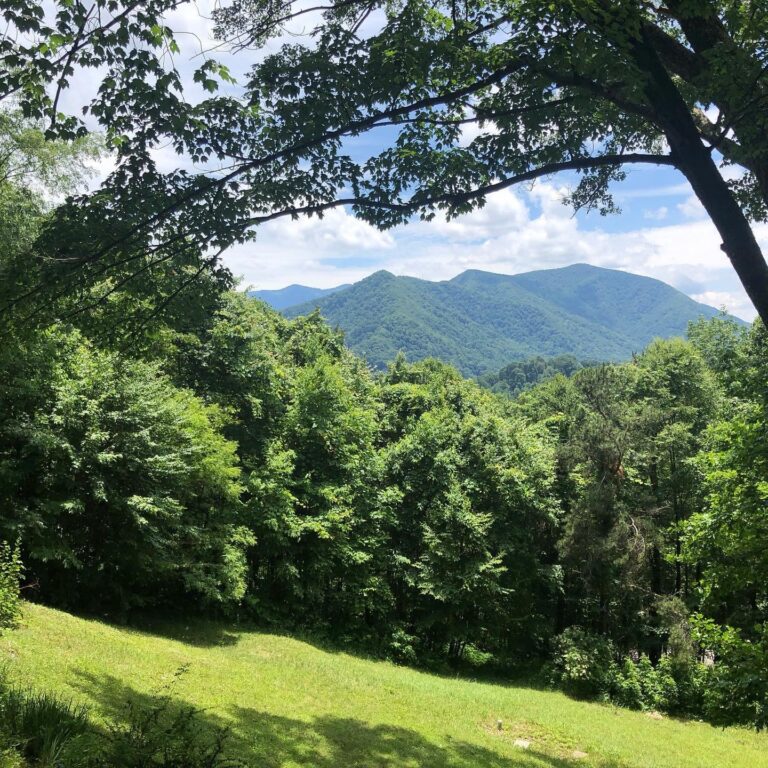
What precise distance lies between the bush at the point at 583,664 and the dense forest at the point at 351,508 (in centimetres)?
10

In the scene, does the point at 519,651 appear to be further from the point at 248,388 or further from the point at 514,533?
the point at 248,388

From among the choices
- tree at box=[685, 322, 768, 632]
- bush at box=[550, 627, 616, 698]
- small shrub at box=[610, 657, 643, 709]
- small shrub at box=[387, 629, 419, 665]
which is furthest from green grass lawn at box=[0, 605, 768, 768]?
tree at box=[685, 322, 768, 632]

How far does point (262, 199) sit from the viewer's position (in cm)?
616

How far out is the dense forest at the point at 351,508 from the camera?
16500 millimetres

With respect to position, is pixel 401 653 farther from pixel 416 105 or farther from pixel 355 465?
pixel 416 105

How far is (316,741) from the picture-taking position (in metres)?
9.62

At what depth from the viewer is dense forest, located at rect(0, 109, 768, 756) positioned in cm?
1650

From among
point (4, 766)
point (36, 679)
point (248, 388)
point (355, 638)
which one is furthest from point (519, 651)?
point (4, 766)

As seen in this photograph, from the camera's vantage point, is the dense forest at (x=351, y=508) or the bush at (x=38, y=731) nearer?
the bush at (x=38, y=731)

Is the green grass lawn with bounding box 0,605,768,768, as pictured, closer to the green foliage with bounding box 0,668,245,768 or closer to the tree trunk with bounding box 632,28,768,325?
the green foliage with bounding box 0,668,245,768

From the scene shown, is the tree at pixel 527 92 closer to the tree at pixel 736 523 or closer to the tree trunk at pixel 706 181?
the tree trunk at pixel 706 181

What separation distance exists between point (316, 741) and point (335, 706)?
3779 mm

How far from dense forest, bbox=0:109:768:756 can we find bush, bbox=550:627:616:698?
10 cm

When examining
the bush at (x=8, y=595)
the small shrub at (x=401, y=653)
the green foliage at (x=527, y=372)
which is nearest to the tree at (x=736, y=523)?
the bush at (x=8, y=595)
